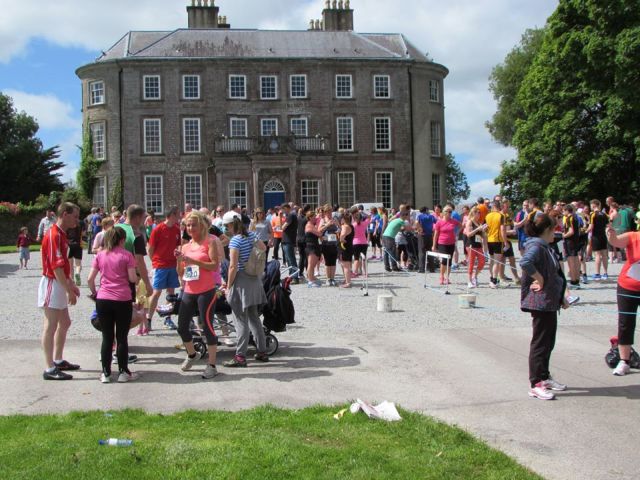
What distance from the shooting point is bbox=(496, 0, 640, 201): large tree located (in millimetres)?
30188

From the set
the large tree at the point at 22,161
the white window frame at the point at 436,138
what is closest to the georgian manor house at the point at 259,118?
the white window frame at the point at 436,138

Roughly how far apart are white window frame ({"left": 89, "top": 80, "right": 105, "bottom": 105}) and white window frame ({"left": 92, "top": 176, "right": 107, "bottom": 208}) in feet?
16.7

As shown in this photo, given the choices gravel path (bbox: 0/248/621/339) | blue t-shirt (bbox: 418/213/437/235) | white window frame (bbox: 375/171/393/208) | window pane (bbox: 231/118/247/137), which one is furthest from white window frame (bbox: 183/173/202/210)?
gravel path (bbox: 0/248/621/339)

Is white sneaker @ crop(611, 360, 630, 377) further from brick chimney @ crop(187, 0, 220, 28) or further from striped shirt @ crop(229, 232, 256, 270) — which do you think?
brick chimney @ crop(187, 0, 220, 28)

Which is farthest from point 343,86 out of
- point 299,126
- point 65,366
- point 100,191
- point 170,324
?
point 65,366

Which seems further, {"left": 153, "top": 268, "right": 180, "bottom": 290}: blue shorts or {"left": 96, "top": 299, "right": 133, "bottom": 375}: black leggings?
{"left": 153, "top": 268, "right": 180, "bottom": 290}: blue shorts

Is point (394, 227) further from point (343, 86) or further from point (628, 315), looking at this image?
point (343, 86)

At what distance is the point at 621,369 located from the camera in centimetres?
830

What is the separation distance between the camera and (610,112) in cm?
3453

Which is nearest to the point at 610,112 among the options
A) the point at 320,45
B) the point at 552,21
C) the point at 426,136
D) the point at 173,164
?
the point at 552,21

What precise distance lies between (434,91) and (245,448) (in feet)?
159

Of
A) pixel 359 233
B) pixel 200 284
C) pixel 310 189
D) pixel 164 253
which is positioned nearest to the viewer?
pixel 200 284

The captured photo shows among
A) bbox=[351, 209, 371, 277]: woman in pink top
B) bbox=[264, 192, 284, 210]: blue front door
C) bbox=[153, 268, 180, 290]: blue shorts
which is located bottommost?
bbox=[153, 268, 180, 290]: blue shorts

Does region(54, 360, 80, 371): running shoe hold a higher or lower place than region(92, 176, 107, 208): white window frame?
lower
